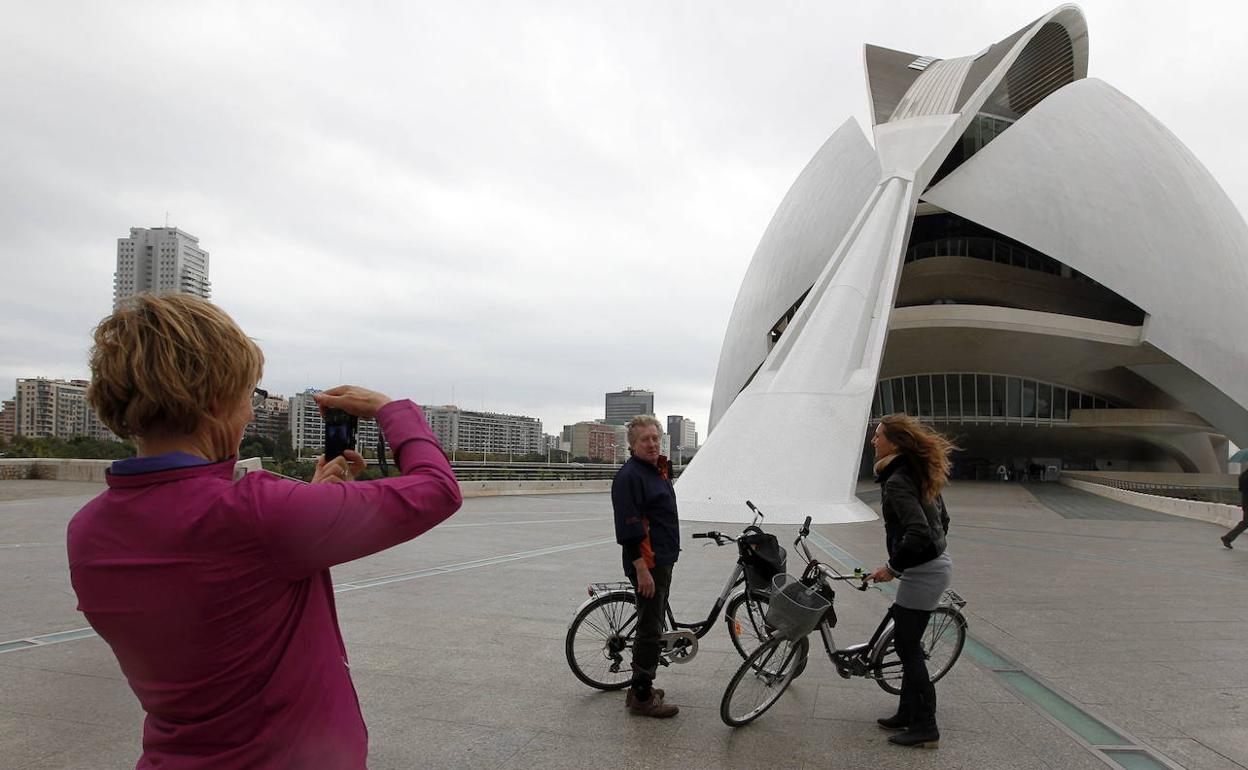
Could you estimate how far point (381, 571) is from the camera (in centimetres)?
782

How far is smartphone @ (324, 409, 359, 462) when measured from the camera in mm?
1468

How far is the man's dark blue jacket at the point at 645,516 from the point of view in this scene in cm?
379

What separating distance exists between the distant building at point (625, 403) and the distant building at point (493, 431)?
2741 centimetres

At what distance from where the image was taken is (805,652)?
12.6ft

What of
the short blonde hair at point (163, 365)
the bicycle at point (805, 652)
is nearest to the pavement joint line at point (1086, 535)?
the bicycle at point (805, 652)

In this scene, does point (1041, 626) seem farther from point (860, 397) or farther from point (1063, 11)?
point (1063, 11)

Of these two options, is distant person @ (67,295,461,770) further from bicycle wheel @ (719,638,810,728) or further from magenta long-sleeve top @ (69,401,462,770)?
bicycle wheel @ (719,638,810,728)

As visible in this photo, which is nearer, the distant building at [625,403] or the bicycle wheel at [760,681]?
the bicycle wheel at [760,681]

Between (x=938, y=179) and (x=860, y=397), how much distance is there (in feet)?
57.5

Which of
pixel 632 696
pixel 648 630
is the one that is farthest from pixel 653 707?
pixel 648 630

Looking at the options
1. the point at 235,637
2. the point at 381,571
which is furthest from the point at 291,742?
the point at 381,571

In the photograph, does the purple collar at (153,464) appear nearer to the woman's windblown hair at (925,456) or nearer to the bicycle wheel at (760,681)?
the bicycle wheel at (760,681)

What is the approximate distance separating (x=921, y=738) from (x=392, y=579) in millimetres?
5241

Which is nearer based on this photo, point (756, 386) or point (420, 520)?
point (420, 520)
